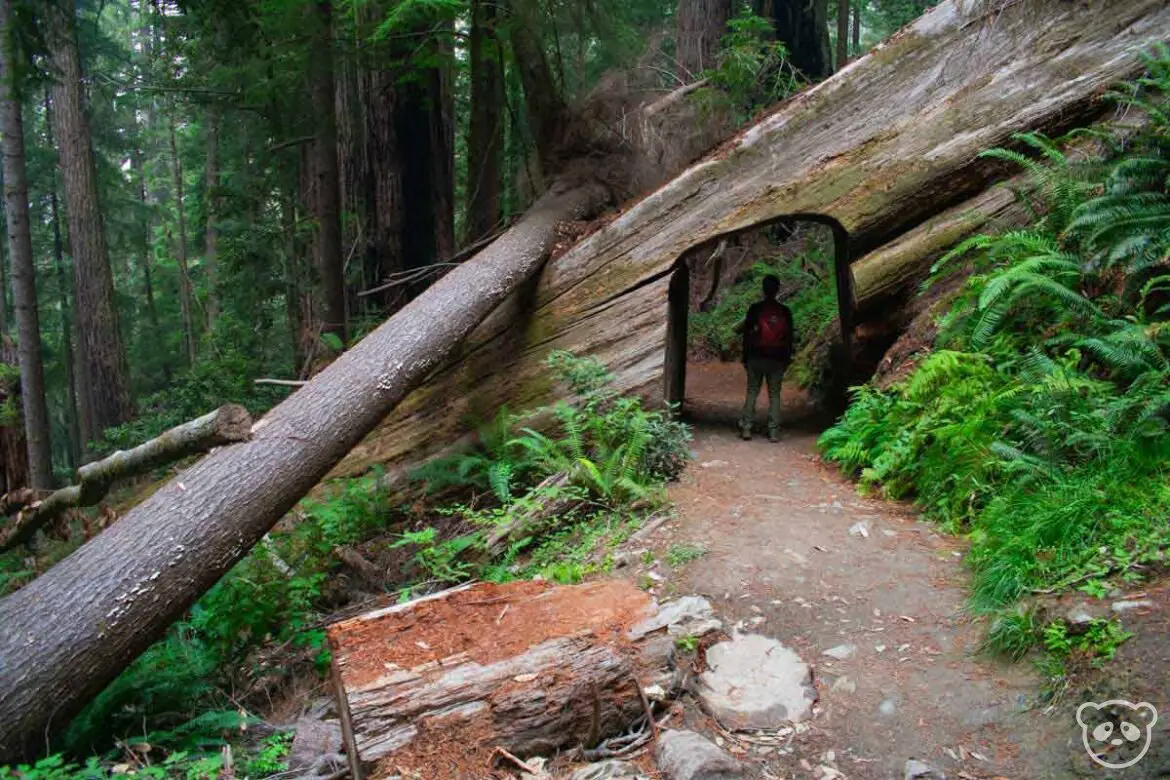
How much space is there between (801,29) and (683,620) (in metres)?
16.9

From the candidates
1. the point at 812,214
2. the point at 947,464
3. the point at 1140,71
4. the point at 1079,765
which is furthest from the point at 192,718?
the point at 1140,71

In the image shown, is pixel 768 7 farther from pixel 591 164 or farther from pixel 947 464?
pixel 947 464

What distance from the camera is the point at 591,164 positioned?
34.2ft

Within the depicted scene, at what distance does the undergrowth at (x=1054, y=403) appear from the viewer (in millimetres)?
4223

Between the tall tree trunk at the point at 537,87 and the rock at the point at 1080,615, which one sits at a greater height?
the tall tree trunk at the point at 537,87

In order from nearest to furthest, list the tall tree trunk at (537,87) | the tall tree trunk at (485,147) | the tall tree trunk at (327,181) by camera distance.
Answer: the tall tree trunk at (537,87) < the tall tree trunk at (327,181) < the tall tree trunk at (485,147)

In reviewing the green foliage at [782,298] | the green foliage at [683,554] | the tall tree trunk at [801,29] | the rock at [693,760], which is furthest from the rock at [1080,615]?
the tall tree trunk at [801,29]

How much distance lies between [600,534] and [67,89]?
50.0ft

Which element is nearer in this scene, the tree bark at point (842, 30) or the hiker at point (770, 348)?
the hiker at point (770, 348)

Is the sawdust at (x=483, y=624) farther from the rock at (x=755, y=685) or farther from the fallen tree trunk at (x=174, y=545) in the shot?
the fallen tree trunk at (x=174, y=545)

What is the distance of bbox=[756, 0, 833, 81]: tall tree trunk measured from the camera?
1767 cm

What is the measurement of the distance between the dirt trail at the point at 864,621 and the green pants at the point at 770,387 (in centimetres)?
153

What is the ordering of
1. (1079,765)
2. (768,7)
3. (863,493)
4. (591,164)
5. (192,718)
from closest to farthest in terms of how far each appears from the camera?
(1079,765) < (192,718) < (863,493) < (591,164) < (768,7)

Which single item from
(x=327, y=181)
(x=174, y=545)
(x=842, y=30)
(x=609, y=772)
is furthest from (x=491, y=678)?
(x=842, y=30)
